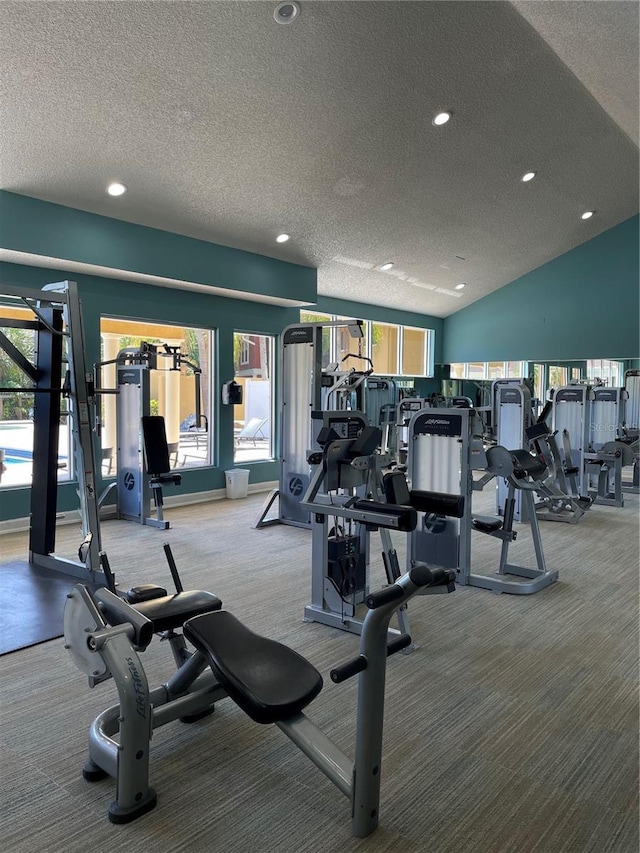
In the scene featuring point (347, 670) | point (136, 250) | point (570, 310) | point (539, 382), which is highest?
point (570, 310)

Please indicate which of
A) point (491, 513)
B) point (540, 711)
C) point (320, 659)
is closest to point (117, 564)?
point (320, 659)

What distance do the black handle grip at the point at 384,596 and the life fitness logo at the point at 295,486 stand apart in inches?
173

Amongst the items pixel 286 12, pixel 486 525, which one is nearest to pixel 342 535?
pixel 486 525

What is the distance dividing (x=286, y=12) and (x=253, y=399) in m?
5.13

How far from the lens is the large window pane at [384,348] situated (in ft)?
35.2

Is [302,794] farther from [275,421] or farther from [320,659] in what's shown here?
[275,421]

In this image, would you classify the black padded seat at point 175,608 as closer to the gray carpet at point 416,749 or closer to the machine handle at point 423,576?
the gray carpet at point 416,749

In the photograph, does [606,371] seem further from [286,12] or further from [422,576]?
[422,576]

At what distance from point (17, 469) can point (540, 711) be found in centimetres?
515

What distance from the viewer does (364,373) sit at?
6023 mm

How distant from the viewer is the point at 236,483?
7.69 m

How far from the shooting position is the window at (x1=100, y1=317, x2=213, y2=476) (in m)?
6.71

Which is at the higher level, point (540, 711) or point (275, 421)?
point (275, 421)

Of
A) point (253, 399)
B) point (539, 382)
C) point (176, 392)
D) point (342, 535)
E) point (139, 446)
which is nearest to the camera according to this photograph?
point (342, 535)
